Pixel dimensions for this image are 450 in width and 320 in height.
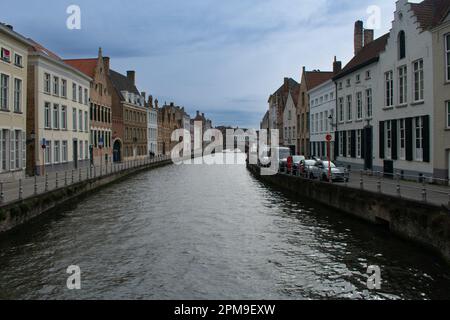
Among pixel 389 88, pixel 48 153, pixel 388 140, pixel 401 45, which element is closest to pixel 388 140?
pixel 388 140

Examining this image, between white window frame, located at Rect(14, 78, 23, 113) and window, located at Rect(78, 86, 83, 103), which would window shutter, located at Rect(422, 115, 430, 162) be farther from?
window, located at Rect(78, 86, 83, 103)

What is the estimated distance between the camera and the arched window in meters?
26.6

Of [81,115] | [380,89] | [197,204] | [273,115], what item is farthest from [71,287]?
[273,115]

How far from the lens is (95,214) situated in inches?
845

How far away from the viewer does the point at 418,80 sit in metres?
25.0

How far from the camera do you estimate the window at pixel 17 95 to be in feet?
94.4

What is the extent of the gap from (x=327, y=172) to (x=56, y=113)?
23962 mm

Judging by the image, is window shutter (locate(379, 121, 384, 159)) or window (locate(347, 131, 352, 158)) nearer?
window shutter (locate(379, 121, 384, 159))

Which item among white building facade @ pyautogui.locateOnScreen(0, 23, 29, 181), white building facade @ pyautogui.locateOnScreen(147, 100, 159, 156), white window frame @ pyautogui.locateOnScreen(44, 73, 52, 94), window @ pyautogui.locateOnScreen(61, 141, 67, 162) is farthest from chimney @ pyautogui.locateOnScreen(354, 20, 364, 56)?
white building facade @ pyautogui.locateOnScreen(147, 100, 159, 156)

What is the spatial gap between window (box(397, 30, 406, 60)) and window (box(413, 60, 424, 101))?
1586 millimetres

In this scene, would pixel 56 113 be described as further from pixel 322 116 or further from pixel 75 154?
pixel 322 116

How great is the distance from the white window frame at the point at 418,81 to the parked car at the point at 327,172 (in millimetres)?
5526
